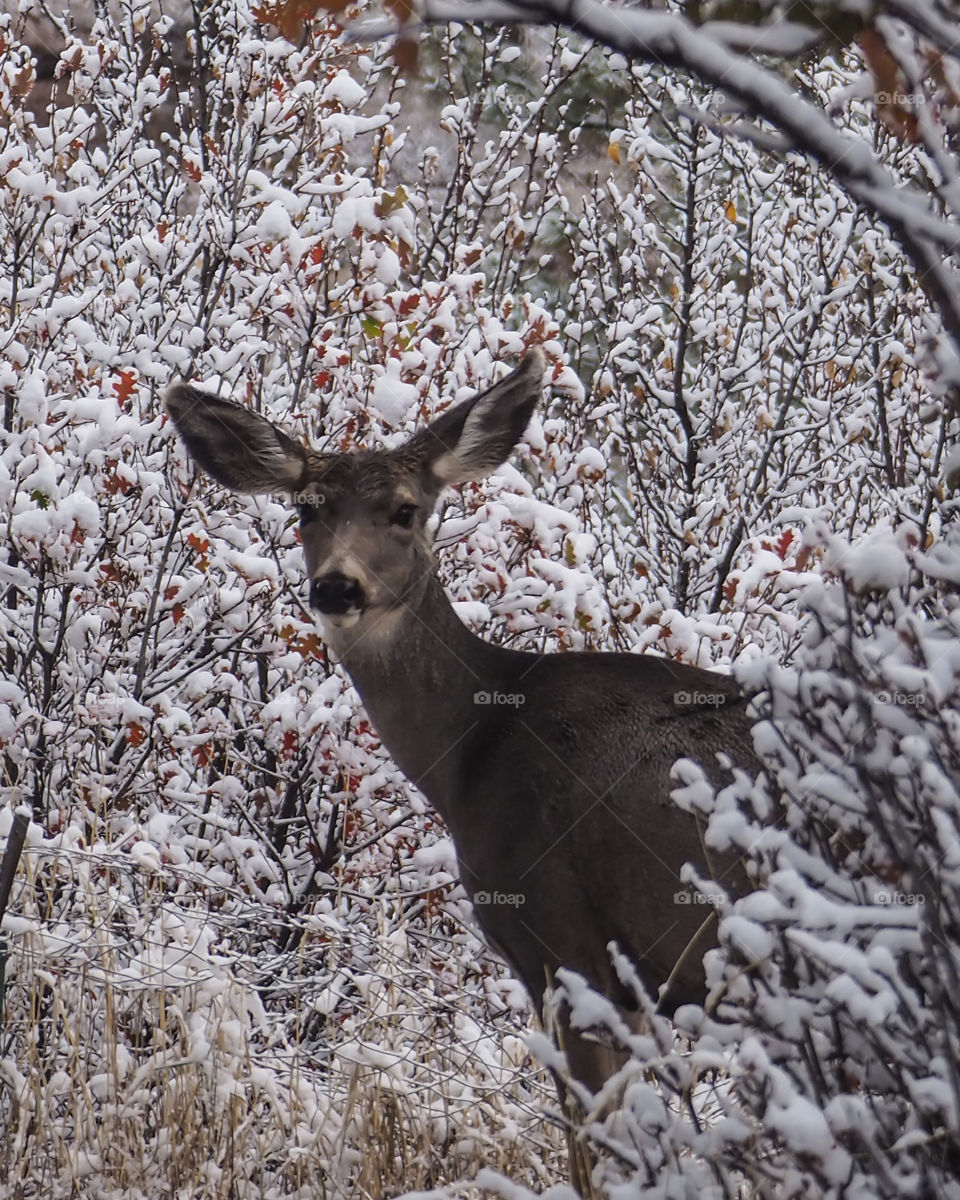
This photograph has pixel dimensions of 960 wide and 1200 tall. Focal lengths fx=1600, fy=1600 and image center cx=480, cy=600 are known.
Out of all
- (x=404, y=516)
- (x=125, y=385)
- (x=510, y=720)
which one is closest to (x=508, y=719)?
(x=510, y=720)

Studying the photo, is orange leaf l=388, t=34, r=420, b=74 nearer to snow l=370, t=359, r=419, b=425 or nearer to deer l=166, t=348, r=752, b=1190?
deer l=166, t=348, r=752, b=1190

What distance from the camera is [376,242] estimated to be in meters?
6.97

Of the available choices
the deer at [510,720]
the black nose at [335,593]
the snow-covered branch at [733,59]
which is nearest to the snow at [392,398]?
the deer at [510,720]

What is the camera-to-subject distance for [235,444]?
5648 millimetres

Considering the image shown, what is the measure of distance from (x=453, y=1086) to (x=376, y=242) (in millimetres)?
3795

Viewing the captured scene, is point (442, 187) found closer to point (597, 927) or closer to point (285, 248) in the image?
point (285, 248)

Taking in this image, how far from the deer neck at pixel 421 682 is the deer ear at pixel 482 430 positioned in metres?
0.59

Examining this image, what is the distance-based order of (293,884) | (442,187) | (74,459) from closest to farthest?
(74,459) < (293,884) < (442,187)

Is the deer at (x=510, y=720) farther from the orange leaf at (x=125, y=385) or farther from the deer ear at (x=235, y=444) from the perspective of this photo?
the orange leaf at (x=125, y=385)

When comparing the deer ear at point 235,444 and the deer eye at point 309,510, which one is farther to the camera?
the deer ear at point 235,444

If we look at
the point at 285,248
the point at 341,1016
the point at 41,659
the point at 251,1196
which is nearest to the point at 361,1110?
the point at 251,1196

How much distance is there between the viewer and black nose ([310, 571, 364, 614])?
483 centimetres

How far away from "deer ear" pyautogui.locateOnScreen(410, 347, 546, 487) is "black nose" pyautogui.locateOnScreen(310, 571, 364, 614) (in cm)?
82

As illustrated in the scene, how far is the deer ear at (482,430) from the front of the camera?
18.0 ft
